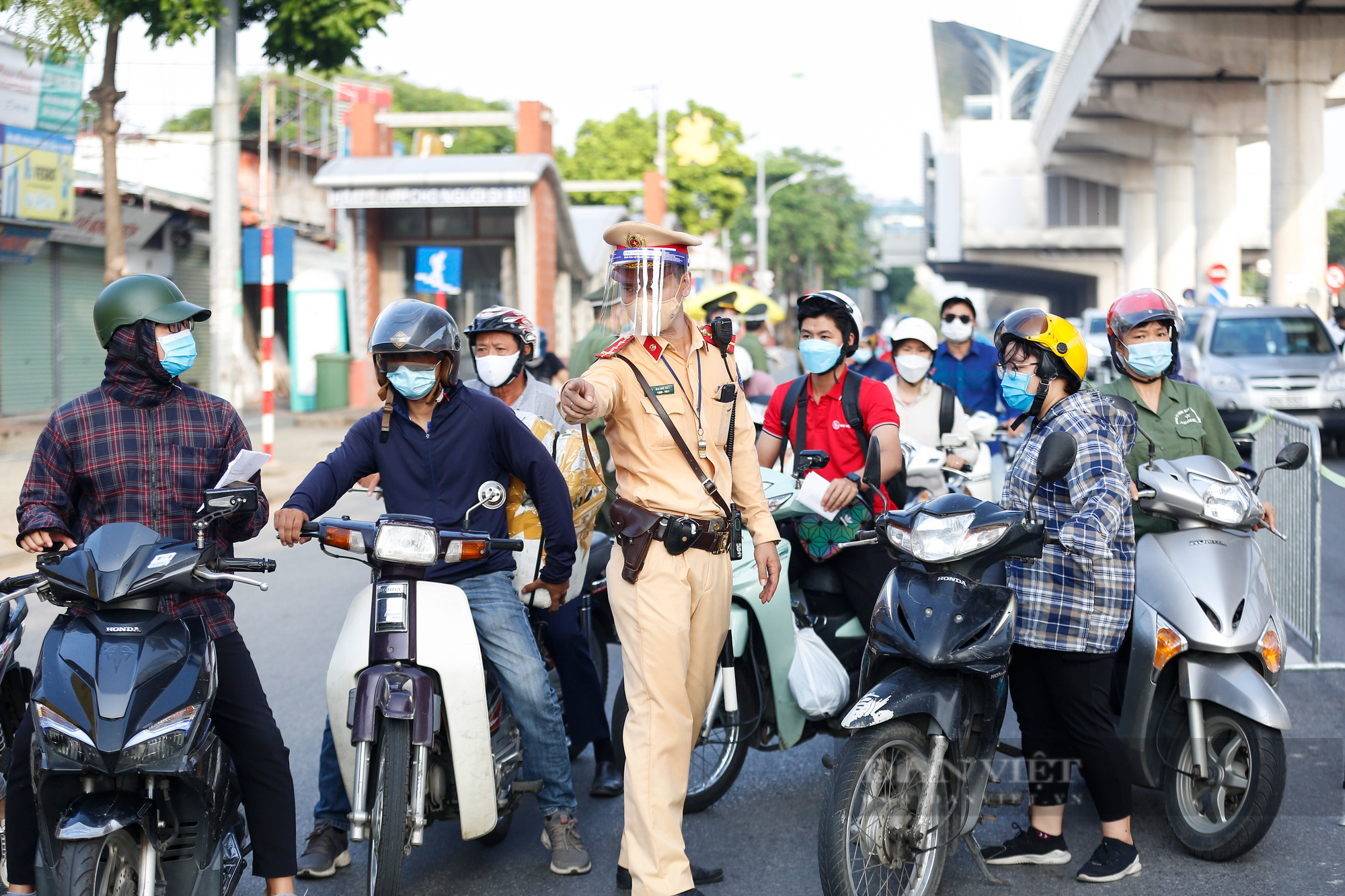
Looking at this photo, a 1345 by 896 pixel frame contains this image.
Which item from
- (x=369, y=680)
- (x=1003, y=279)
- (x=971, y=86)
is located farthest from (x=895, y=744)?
(x=971, y=86)

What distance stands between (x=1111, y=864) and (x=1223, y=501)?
48.1 inches

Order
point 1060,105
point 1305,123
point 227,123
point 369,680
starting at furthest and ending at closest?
point 1060,105 → point 1305,123 → point 227,123 → point 369,680

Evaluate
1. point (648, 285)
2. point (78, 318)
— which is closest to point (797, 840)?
point (648, 285)

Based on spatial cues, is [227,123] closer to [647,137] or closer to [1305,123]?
[1305,123]

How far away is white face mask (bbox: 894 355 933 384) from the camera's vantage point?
6.69 metres

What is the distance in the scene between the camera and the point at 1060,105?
44281 mm

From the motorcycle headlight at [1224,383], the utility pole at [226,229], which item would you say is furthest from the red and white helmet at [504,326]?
the motorcycle headlight at [1224,383]

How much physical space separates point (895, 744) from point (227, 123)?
42.0ft

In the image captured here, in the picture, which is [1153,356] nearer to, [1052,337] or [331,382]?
[1052,337]

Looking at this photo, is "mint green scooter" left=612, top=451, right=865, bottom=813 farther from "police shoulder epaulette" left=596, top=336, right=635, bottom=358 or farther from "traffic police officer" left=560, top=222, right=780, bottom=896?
"police shoulder epaulette" left=596, top=336, right=635, bottom=358

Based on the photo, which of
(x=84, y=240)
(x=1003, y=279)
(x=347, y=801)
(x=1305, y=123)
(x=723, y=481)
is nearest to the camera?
(x=723, y=481)

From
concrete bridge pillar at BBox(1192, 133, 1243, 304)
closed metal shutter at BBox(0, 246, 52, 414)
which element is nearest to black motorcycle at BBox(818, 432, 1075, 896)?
closed metal shutter at BBox(0, 246, 52, 414)

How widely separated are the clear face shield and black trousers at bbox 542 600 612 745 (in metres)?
1.33

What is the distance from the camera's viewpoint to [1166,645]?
4027mm
